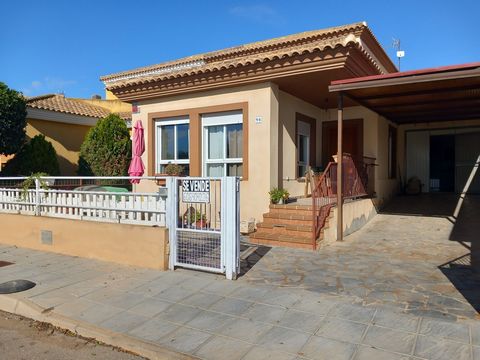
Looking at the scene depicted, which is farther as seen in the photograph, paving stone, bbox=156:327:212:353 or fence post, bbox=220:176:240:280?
fence post, bbox=220:176:240:280

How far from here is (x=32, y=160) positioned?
43.1ft

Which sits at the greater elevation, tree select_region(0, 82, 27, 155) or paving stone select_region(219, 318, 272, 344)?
tree select_region(0, 82, 27, 155)

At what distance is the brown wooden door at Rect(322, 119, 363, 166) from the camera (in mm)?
11109

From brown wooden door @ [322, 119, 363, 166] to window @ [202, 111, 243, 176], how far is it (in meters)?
3.26

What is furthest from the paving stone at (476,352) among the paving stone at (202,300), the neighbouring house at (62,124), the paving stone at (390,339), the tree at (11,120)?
the neighbouring house at (62,124)

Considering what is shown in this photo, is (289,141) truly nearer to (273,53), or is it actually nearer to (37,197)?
(273,53)

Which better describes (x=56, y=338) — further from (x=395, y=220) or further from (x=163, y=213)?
(x=395, y=220)

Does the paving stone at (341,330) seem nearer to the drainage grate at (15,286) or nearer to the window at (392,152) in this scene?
the drainage grate at (15,286)

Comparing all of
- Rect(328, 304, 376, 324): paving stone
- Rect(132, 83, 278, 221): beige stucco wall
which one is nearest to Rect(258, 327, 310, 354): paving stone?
Rect(328, 304, 376, 324): paving stone

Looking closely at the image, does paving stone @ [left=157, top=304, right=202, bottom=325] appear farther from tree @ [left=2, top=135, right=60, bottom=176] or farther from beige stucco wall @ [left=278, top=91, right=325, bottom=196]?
tree @ [left=2, top=135, right=60, bottom=176]

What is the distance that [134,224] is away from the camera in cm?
658

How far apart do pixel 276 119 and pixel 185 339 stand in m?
6.18

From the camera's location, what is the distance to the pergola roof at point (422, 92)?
6.86 meters

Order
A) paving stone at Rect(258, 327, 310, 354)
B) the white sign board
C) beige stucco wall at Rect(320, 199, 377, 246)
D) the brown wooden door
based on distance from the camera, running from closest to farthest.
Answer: paving stone at Rect(258, 327, 310, 354) → the white sign board → beige stucco wall at Rect(320, 199, 377, 246) → the brown wooden door
